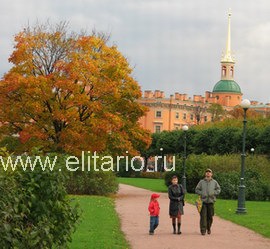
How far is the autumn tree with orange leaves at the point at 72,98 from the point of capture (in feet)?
125

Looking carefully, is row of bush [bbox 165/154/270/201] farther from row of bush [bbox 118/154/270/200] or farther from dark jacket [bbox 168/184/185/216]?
dark jacket [bbox 168/184/185/216]

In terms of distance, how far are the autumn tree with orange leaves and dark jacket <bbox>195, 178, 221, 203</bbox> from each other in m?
19.8

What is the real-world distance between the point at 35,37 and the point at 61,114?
649 cm

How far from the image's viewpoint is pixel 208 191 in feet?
59.4

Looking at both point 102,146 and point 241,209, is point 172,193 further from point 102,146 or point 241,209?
point 102,146

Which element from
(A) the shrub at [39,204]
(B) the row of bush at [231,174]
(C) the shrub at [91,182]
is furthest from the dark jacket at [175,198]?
(B) the row of bush at [231,174]

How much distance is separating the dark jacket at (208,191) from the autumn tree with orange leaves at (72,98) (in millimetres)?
19835

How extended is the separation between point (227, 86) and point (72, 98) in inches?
4447

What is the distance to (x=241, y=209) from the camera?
2594 cm

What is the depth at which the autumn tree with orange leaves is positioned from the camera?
38.0m

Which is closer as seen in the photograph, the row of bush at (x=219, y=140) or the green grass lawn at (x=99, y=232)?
the green grass lawn at (x=99, y=232)

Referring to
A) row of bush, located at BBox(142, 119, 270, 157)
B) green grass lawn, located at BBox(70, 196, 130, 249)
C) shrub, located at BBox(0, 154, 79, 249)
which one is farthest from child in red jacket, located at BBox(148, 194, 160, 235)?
row of bush, located at BBox(142, 119, 270, 157)

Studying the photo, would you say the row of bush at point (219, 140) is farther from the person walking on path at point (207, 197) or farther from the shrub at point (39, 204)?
the shrub at point (39, 204)

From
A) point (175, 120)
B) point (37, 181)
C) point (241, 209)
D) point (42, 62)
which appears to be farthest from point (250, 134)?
point (175, 120)
